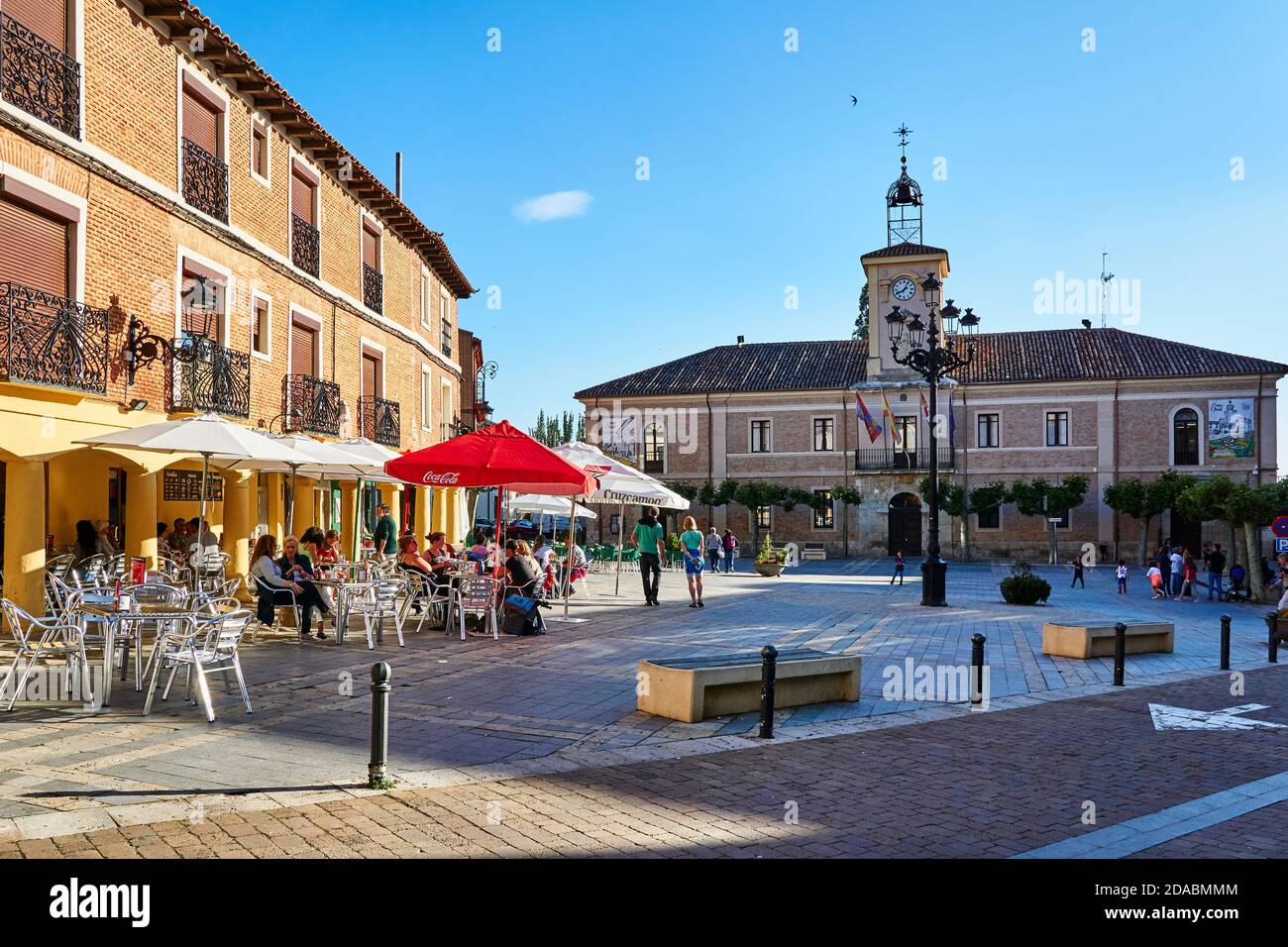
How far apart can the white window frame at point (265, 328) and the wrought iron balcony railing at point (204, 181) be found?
5.07 ft

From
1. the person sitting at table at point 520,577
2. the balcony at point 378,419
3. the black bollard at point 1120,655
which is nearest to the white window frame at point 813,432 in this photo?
the balcony at point 378,419

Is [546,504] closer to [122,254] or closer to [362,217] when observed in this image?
[362,217]

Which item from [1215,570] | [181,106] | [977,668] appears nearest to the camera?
[977,668]

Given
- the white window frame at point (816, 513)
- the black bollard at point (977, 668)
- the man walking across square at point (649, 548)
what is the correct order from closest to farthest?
1. the black bollard at point (977, 668)
2. the man walking across square at point (649, 548)
3. the white window frame at point (816, 513)

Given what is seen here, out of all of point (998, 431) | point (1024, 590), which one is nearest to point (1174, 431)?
point (998, 431)

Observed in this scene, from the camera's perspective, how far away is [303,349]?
19.2 meters

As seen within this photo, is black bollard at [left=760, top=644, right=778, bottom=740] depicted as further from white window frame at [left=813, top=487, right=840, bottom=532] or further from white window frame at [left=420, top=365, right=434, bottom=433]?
white window frame at [left=813, top=487, right=840, bottom=532]

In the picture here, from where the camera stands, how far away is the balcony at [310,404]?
1836 centimetres

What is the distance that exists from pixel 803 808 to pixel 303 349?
53.1 ft

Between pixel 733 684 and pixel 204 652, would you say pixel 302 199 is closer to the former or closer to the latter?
pixel 204 652

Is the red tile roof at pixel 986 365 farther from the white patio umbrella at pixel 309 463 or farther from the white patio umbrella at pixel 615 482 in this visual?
the white patio umbrella at pixel 309 463

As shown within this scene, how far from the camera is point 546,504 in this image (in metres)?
24.2
